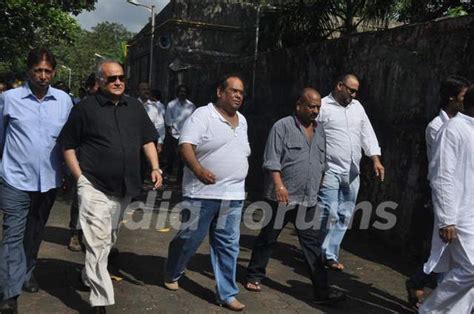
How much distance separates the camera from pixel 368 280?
5734mm

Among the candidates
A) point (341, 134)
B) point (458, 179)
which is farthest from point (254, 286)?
point (458, 179)

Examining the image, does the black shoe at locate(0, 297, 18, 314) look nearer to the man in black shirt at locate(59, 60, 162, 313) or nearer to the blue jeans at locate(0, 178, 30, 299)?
the blue jeans at locate(0, 178, 30, 299)

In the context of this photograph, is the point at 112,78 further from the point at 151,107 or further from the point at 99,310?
the point at 151,107

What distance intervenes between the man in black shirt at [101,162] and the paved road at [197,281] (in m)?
0.56

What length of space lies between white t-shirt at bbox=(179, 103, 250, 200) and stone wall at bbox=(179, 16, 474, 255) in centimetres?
192

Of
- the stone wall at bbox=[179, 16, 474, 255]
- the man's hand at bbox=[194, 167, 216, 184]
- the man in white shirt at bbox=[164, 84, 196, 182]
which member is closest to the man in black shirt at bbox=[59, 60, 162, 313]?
the man's hand at bbox=[194, 167, 216, 184]

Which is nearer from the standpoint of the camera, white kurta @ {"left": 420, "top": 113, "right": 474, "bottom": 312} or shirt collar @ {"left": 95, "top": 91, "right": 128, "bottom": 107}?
white kurta @ {"left": 420, "top": 113, "right": 474, "bottom": 312}

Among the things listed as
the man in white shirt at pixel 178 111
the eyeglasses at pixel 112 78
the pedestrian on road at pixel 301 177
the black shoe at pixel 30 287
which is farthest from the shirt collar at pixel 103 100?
the man in white shirt at pixel 178 111

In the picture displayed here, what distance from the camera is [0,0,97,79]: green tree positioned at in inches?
703

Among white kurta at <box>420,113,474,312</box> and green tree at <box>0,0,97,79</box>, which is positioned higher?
green tree at <box>0,0,97,79</box>

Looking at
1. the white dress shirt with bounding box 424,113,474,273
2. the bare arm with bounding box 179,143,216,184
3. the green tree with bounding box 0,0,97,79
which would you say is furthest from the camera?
the green tree with bounding box 0,0,97,79

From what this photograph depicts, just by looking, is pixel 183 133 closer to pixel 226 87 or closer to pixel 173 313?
pixel 226 87

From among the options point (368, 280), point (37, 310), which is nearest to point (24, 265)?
point (37, 310)

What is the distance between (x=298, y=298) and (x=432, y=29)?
3.47 meters
